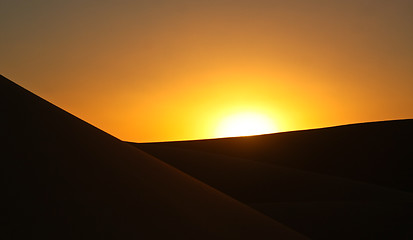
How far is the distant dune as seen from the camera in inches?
410

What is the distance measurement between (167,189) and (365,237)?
4.95 meters

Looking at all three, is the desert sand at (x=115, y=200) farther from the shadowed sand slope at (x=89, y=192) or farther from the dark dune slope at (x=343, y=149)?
the dark dune slope at (x=343, y=149)

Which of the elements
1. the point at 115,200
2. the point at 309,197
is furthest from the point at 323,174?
the point at 115,200

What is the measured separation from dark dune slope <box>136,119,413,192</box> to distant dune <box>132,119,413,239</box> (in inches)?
2.2

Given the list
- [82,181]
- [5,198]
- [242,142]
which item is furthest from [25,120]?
[242,142]

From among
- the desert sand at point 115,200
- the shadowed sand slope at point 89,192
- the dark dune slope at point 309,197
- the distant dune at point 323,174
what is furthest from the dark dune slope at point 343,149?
the shadowed sand slope at point 89,192

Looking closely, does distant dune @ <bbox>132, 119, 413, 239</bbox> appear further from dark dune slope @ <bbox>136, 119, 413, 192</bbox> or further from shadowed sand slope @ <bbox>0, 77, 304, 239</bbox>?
shadowed sand slope @ <bbox>0, 77, 304, 239</bbox>

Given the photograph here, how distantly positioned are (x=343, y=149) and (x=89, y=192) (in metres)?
25.5

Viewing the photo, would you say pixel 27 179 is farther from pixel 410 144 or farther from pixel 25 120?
pixel 410 144

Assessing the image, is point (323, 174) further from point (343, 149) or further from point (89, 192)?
point (89, 192)

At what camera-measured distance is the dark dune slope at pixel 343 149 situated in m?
25.7

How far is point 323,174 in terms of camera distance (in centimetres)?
→ 1939

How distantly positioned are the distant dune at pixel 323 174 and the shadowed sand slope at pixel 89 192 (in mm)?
3517

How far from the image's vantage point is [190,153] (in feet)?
70.2
